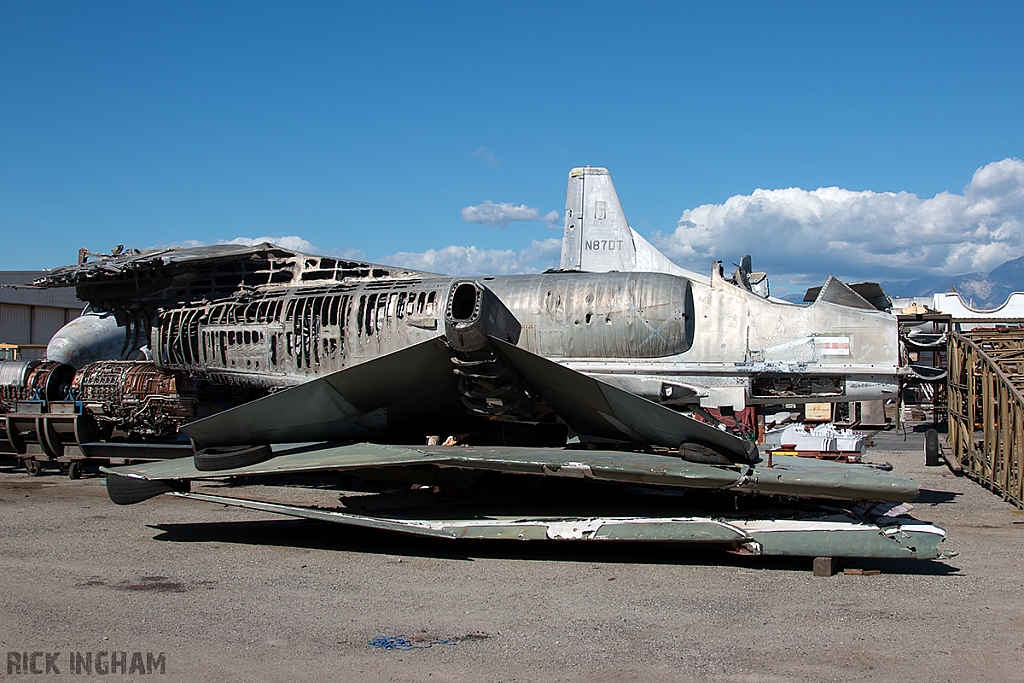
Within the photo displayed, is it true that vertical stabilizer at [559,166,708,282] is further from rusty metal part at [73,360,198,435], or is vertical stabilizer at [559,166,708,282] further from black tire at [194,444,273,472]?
black tire at [194,444,273,472]

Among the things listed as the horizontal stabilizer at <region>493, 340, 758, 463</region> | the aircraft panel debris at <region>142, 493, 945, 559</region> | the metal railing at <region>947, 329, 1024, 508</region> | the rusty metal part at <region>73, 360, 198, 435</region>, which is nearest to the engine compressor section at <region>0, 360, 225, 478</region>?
the rusty metal part at <region>73, 360, 198, 435</region>

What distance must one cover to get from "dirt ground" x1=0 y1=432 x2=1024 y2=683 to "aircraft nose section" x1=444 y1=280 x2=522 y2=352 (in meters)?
1.91

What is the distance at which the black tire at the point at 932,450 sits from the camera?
13802 mm

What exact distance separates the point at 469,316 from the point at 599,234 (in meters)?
10.2

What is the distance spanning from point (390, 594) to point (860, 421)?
20042 mm

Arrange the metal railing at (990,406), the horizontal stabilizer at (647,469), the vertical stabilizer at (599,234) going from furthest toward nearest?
the vertical stabilizer at (599,234), the metal railing at (990,406), the horizontal stabilizer at (647,469)

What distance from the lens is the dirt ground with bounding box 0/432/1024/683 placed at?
4.31 meters

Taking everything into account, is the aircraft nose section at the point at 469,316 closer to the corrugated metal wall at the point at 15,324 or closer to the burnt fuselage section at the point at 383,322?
the burnt fuselage section at the point at 383,322

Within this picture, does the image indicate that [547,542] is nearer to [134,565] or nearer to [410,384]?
[410,384]

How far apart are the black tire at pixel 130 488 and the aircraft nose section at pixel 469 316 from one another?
11.3 ft

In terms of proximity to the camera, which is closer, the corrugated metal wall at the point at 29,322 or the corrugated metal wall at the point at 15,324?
the corrugated metal wall at the point at 15,324

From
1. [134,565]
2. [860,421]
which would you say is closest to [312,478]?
[134,565]

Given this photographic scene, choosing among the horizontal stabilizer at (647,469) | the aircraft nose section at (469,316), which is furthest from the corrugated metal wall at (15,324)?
the aircraft nose section at (469,316)

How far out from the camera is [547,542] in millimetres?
7539
